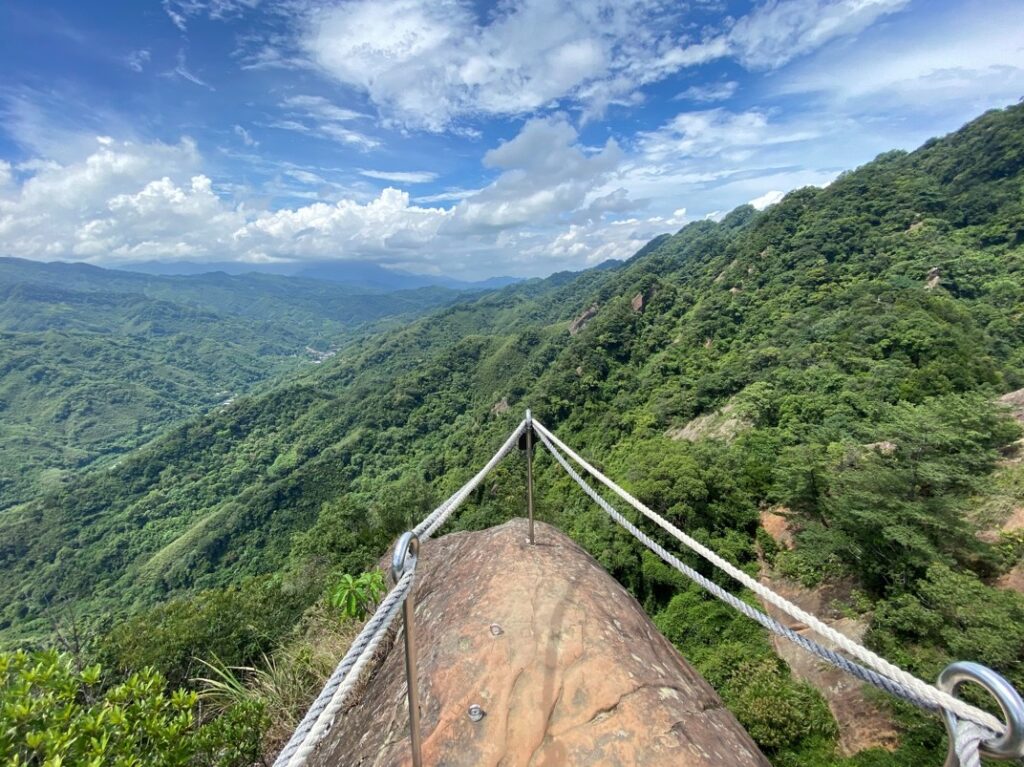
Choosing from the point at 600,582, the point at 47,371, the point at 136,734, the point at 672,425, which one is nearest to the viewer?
the point at 136,734

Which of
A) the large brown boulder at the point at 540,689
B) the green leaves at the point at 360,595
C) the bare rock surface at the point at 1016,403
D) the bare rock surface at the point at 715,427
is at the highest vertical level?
the large brown boulder at the point at 540,689

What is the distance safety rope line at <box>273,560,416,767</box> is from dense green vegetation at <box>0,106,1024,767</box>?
6494 millimetres

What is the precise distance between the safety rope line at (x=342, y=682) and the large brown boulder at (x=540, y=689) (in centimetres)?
167

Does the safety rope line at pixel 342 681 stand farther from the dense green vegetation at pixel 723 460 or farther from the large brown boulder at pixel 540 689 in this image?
the dense green vegetation at pixel 723 460

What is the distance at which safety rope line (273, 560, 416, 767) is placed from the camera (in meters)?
1.43

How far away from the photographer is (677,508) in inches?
925

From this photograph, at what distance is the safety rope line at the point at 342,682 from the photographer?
4.69ft

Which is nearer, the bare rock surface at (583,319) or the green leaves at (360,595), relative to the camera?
the green leaves at (360,595)

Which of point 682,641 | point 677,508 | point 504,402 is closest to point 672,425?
point 677,508

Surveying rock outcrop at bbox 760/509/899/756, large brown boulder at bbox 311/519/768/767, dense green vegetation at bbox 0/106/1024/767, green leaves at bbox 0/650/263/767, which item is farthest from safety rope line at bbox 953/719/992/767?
rock outcrop at bbox 760/509/899/756

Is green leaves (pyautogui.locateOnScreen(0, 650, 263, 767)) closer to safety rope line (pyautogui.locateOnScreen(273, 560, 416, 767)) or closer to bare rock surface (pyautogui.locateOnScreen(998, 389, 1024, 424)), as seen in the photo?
safety rope line (pyautogui.locateOnScreen(273, 560, 416, 767))

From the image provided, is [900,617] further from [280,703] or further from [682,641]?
[280,703]

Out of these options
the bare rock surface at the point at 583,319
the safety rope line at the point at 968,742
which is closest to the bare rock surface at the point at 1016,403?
the safety rope line at the point at 968,742

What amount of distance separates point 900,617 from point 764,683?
4.38 m
